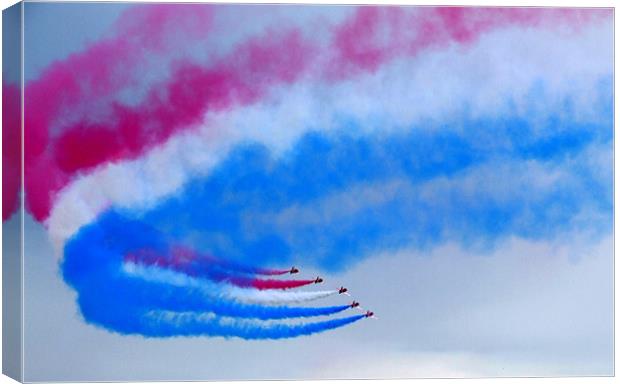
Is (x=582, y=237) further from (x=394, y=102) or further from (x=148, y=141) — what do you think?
(x=148, y=141)

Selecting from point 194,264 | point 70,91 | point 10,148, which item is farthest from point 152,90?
point 194,264

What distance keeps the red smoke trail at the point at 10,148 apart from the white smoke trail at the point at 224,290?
83cm

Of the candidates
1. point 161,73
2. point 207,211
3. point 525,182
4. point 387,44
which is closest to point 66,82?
point 161,73

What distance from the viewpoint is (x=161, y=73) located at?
355 inches

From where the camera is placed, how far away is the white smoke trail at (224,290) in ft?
29.6

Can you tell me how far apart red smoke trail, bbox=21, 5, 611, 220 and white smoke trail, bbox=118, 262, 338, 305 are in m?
0.68

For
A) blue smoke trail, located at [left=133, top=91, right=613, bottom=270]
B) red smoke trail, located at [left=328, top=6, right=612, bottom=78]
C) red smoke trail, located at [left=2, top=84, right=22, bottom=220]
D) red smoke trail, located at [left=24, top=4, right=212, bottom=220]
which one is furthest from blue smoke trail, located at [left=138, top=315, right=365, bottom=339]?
red smoke trail, located at [left=328, top=6, right=612, bottom=78]

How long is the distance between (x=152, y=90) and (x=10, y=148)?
95 centimetres

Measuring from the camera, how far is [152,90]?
9.02m

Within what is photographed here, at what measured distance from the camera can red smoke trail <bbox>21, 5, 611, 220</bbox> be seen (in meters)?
9.01

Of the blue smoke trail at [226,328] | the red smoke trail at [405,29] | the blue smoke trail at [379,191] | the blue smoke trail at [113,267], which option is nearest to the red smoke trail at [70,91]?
the blue smoke trail at [113,267]

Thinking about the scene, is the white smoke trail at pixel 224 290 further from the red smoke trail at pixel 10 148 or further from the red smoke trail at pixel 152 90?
the red smoke trail at pixel 10 148

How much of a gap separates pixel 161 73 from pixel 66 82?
57cm

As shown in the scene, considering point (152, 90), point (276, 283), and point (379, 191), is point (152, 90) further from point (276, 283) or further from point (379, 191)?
point (379, 191)
